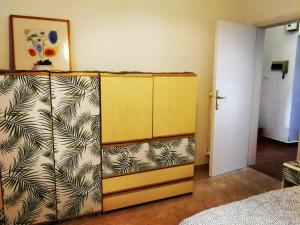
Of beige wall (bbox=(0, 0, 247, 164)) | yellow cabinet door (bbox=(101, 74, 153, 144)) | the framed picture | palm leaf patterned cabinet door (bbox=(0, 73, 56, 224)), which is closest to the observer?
palm leaf patterned cabinet door (bbox=(0, 73, 56, 224))

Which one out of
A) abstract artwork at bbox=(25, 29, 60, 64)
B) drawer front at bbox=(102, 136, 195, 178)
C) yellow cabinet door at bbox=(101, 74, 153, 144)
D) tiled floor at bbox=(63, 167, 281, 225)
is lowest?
tiled floor at bbox=(63, 167, 281, 225)

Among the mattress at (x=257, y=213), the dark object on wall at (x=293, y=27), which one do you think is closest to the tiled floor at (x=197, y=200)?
the mattress at (x=257, y=213)

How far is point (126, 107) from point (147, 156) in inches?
20.7

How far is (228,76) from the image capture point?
2926 millimetres

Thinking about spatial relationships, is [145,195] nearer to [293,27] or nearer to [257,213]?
[257,213]

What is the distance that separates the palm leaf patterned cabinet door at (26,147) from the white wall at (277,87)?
13.3 feet

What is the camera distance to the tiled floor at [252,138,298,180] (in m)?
3.31

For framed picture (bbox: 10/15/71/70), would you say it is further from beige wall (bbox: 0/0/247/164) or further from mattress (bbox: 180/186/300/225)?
mattress (bbox: 180/186/300/225)

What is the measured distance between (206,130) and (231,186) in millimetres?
799

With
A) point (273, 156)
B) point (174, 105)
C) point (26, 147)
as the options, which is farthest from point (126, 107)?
point (273, 156)

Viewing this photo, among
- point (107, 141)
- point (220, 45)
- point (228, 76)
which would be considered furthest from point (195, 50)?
point (107, 141)

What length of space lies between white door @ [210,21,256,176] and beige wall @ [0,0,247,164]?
1.01 feet

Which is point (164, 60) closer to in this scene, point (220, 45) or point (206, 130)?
point (220, 45)

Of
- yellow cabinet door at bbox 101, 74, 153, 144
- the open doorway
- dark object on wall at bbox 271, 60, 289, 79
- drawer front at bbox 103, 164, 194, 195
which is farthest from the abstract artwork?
dark object on wall at bbox 271, 60, 289, 79
